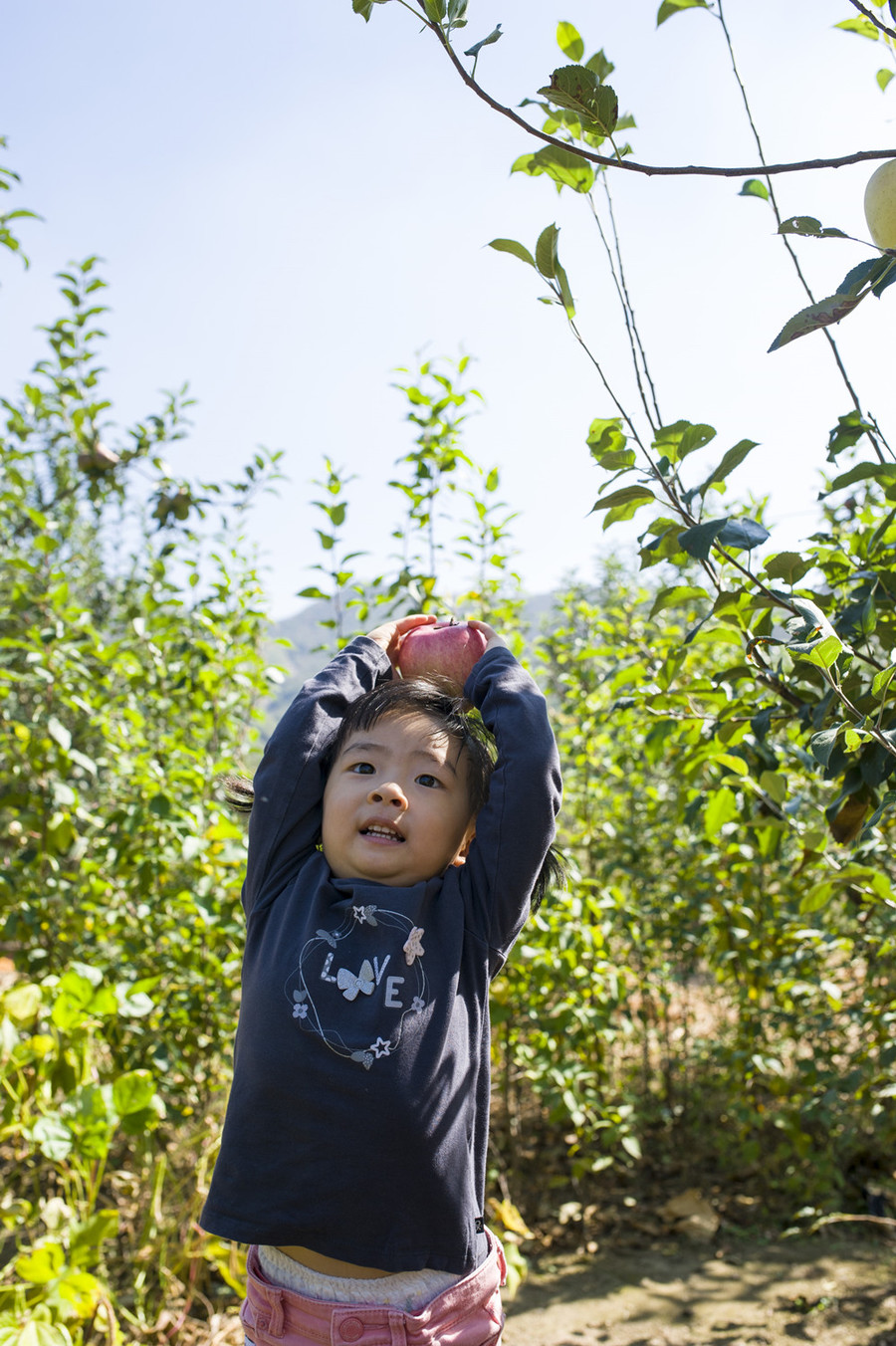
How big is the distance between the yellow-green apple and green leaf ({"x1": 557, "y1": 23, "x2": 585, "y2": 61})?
452 millimetres

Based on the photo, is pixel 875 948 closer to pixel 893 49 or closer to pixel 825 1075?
pixel 825 1075

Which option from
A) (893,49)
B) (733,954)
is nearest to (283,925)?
(893,49)

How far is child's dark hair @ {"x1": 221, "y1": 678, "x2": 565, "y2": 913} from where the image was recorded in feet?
4.65

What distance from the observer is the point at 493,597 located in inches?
121

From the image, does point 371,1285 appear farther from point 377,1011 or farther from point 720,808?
point 720,808

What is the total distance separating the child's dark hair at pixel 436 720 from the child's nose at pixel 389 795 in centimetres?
13

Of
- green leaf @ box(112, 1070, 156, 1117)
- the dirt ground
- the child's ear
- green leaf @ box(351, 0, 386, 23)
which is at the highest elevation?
green leaf @ box(351, 0, 386, 23)

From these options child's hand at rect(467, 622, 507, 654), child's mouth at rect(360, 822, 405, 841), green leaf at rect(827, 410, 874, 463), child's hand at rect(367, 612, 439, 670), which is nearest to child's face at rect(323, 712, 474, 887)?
child's mouth at rect(360, 822, 405, 841)

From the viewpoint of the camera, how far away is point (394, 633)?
1.78 metres

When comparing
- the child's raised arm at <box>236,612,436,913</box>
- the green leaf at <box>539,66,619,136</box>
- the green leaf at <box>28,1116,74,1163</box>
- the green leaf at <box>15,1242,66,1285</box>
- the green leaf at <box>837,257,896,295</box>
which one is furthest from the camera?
the green leaf at <box>28,1116,74,1163</box>

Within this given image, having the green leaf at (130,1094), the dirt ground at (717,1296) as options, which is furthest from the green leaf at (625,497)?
the dirt ground at (717,1296)

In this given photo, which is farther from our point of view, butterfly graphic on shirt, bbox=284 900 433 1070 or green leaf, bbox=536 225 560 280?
green leaf, bbox=536 225 560 280

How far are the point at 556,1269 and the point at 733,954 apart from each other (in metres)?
1.16

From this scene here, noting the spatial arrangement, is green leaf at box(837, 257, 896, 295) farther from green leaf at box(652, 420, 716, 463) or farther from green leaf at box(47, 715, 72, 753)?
green leaf at box(47, 715, 72, 753)
